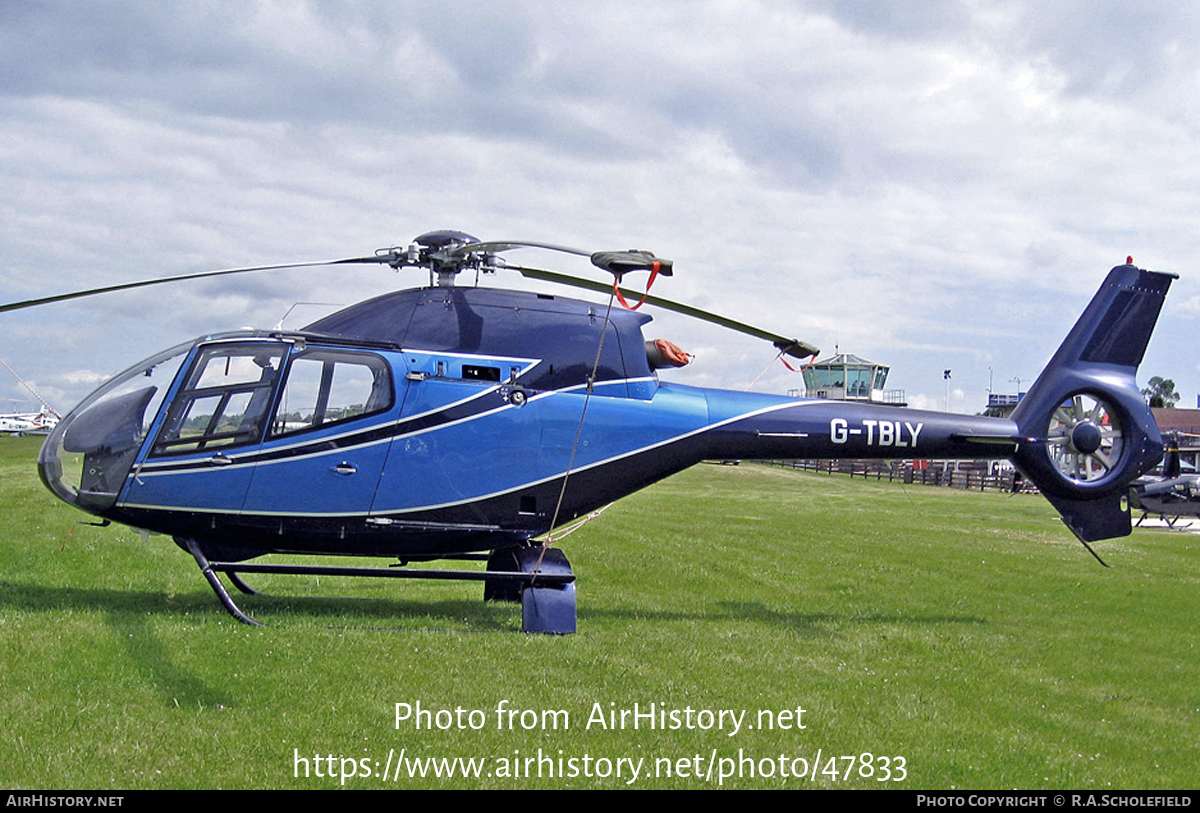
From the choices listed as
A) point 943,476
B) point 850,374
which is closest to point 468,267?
point 850,374

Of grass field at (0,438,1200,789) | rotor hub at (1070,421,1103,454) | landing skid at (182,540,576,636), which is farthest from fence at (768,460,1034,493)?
landing skid at (182,540,576,636)

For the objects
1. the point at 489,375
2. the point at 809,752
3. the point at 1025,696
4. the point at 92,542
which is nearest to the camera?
the point at 809,752

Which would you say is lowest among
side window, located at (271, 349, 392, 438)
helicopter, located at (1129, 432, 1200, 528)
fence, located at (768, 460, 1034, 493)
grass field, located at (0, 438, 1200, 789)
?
fence, located at (768, 460, 1034, 493)

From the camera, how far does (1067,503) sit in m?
11.8

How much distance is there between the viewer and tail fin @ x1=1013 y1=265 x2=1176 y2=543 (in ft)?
38.2

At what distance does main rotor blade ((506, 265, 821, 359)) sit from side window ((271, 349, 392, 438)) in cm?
183

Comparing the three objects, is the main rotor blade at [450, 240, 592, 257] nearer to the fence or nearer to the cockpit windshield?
the cockpit windshield

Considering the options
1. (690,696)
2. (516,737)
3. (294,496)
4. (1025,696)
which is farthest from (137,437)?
(1025,696)

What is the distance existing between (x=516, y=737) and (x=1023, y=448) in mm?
8078

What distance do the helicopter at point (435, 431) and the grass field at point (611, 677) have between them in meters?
0.83

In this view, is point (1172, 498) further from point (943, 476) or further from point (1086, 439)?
point (943, 476)

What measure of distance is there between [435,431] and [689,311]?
293 centimetres

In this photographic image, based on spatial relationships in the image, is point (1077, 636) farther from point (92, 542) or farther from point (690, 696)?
point (92, 542)

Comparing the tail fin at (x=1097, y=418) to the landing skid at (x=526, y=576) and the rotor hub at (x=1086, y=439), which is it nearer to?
the rotor hub at (x=1086, y=439)
